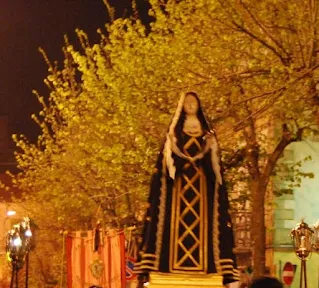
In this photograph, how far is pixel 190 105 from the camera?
33.1 ft

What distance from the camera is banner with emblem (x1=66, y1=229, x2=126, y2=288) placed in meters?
16.7

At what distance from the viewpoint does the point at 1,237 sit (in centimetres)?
4078

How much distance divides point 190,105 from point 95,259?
25.3ft

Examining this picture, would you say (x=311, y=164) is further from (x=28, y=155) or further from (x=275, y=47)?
(x=275, y=47)

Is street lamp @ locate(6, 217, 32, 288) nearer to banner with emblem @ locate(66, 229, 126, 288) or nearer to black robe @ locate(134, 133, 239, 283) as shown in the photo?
banner with emblem @ locate(66, 229, 126, 288)

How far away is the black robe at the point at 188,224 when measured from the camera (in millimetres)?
9617

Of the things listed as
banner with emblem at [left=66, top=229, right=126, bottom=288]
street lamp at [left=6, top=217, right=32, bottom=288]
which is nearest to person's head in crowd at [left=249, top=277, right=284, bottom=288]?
banner with emblem at [left=66, top=229, right=126, bottom=288]

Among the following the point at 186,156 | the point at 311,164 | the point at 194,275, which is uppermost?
the point at 311,164

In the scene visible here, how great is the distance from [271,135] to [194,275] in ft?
40.8

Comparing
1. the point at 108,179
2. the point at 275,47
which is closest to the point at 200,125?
the point at 275,47

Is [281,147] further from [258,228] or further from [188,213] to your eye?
[188,213]

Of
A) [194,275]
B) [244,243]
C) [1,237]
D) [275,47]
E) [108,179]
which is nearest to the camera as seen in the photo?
[194,275]

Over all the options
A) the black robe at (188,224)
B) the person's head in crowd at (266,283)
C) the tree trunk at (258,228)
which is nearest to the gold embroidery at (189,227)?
the black robe at (188,224)

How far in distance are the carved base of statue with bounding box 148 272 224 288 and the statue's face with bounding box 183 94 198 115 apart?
6.37ft
